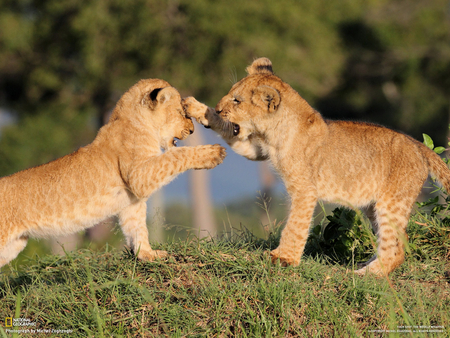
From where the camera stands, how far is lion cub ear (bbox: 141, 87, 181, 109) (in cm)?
485

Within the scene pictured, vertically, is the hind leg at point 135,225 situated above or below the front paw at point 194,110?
below

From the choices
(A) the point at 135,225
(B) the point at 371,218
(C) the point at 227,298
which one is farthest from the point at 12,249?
(B) the point at 371,218

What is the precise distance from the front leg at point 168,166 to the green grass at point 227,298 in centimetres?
62

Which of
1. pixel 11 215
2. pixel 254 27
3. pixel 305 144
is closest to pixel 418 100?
pixel 254 27

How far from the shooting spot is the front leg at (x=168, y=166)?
4.59 metres

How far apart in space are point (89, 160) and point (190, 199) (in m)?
10.8

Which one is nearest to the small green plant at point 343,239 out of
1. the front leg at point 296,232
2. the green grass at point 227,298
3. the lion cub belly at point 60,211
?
the green grass at point 227,298

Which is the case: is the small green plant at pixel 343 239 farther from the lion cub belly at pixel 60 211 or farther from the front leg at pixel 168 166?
the lion cub belly at pixel 60 211

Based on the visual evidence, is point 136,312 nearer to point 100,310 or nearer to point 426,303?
point 100,310

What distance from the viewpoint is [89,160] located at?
15.9 feet

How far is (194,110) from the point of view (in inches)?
198

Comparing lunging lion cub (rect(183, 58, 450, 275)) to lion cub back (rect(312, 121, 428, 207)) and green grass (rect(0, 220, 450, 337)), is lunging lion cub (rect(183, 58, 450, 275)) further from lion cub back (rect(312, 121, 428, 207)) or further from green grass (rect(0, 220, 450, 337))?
green grass (rect(0, 220, 450, 337))

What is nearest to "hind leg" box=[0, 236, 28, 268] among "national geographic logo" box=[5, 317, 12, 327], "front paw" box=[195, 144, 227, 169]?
"national geographic logo" box=[5, 317, 12, 327]

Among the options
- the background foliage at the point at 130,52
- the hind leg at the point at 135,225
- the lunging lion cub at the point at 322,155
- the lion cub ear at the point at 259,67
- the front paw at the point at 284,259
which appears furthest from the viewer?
the background foliage at the point at 130,52
